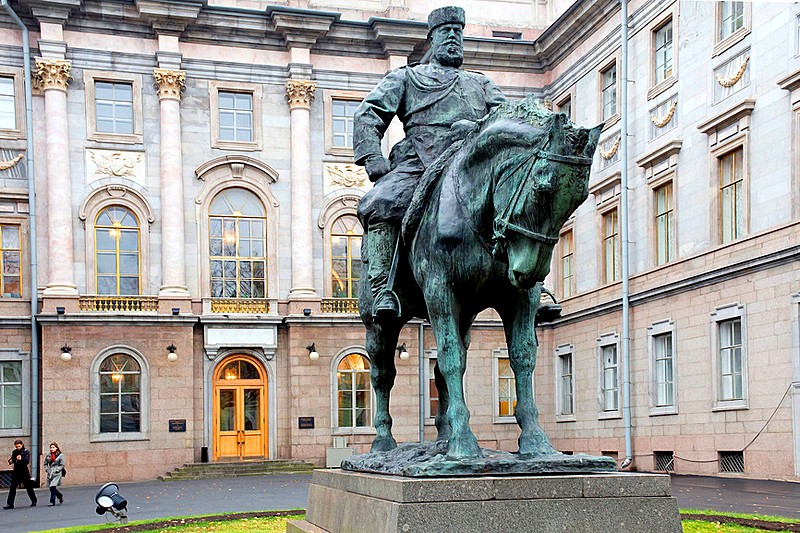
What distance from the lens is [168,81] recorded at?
3422 centimetres

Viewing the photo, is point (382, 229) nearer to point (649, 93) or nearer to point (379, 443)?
point (379, 443)

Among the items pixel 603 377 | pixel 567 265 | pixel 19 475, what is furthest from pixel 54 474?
pixel 567 265

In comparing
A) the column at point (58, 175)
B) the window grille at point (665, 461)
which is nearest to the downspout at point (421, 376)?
the window grille at point (665, 461)

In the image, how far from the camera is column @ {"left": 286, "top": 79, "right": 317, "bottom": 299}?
35.2 meters

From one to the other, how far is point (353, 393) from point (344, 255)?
4.88 m

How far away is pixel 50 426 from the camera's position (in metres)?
32.0

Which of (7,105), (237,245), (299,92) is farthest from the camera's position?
(299,92)

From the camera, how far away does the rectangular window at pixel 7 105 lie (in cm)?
3328

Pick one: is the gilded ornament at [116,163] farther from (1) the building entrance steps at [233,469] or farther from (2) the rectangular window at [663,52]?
(2) the rectangular window at [663,52]

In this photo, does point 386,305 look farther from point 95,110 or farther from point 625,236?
point 95,110

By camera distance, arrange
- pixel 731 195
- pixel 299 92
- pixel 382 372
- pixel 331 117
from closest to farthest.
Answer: pixel 382 372 < pixel 731 195 < pixel 299 92 < pixel 331 117

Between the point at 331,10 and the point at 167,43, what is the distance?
617 cm

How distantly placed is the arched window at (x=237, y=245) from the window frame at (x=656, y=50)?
45.3ft

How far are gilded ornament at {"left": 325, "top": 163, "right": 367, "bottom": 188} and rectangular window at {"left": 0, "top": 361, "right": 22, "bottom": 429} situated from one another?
12169 mm
